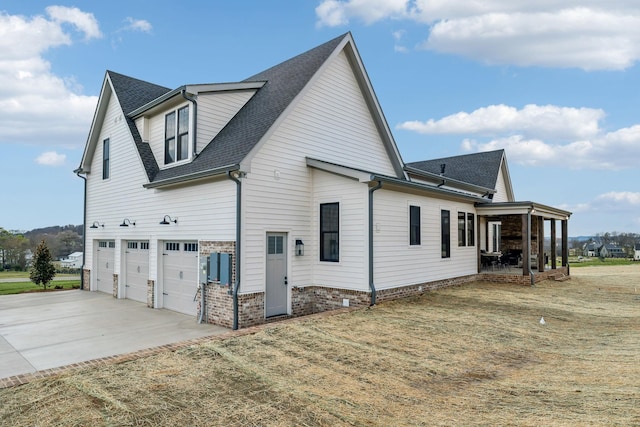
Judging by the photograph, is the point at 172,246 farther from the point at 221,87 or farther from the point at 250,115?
the point at 221,87

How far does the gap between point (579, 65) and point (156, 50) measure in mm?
19262

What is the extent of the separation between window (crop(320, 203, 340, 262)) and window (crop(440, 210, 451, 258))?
504 cm

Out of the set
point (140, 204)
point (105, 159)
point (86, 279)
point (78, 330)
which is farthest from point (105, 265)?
point (78, 330)

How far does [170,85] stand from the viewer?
17969mm

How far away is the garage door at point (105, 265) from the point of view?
15578mm

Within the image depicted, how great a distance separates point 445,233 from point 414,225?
2.54 meters

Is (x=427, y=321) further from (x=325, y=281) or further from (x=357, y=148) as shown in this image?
(x=357, y=148)

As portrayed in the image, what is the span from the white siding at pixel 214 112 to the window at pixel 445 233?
324 inches

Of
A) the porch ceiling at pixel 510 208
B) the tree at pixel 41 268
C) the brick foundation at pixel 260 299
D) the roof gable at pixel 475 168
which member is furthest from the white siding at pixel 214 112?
the tree at pixel 41 268

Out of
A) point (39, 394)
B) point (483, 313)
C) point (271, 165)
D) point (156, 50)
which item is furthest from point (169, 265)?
point (156, 50)

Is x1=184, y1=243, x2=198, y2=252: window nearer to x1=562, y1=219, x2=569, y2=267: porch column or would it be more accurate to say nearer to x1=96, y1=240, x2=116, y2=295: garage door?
x1=96, y1=240, x2=116, y2=295: garage door

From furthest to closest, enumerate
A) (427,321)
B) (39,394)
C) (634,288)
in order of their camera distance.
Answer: (634,288) < (427,321) < (39,394)

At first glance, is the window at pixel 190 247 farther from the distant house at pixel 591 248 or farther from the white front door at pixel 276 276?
the distant house at pixel 591 248

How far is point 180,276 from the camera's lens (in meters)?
11.5
